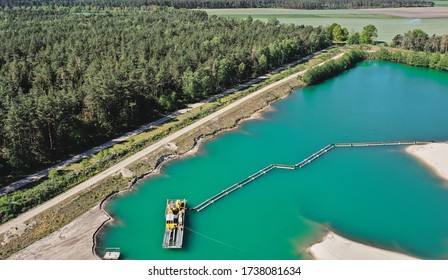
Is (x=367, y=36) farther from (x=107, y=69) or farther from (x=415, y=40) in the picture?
(x=107, y=69)

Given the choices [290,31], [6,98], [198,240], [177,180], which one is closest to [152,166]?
[177,180]

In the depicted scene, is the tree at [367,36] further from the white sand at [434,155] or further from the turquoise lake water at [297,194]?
the white sand at [434,155]

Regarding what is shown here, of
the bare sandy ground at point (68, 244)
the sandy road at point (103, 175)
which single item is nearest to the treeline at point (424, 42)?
the sandy road at point (103, 175)

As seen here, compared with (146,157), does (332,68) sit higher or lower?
higher

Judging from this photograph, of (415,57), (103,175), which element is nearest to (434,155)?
(103,175)

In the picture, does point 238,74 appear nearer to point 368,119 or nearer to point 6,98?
point 368,119

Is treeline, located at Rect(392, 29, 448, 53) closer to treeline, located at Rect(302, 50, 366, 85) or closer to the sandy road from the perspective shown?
treeline, located at Rect(302, 50, 366, 85)
